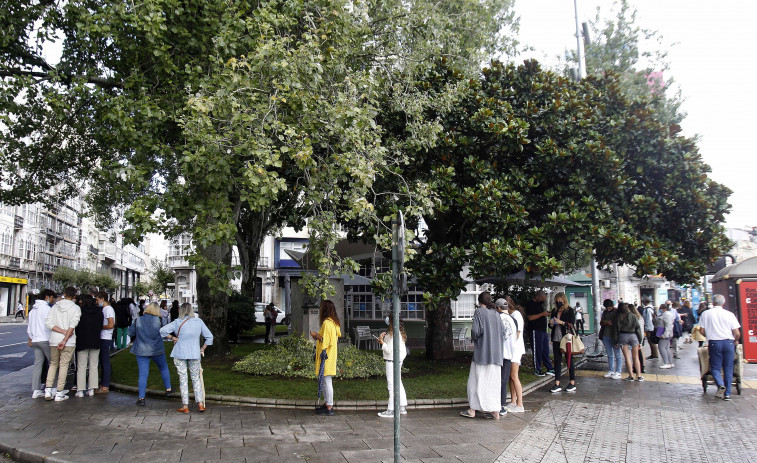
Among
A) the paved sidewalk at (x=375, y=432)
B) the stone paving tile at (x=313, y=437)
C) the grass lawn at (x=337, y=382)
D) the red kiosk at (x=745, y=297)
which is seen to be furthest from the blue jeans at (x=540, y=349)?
the stone paving tile at (x=313, y=437)

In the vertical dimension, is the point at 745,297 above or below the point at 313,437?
above

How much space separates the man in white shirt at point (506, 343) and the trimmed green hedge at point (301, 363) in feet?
11.7

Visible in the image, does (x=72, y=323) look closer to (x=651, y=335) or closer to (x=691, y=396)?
(x=691, y=396)

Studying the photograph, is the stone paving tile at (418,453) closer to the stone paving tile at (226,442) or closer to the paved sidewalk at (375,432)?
the paved sidewalk at (375,432)

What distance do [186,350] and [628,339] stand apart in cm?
904

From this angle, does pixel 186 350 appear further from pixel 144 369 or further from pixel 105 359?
pixel 105 359

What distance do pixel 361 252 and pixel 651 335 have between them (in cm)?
897

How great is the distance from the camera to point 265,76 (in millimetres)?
8672

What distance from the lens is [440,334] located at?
1368cm

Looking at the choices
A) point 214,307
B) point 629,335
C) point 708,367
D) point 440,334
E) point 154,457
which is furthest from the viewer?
point 214,307

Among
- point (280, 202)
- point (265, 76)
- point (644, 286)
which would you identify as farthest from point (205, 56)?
point (644, 286)

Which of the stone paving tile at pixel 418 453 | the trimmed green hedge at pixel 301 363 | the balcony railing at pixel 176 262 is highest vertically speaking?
the balcony railing at pixel 176 262

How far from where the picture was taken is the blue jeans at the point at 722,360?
932cm

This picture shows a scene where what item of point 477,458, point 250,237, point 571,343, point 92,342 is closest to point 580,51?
point 571,343
